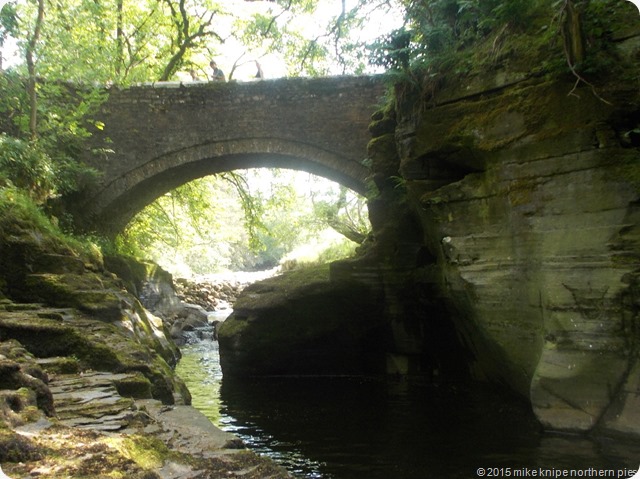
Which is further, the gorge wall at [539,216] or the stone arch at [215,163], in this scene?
the stone arch at [215,163]

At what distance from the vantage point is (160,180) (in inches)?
543

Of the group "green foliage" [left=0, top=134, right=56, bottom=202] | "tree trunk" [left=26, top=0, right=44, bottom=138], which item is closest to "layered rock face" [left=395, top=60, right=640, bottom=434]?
"green foliage" [left=0, top=134, right=56, bottom=202]

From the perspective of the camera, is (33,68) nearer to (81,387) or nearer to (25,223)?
(25,223)

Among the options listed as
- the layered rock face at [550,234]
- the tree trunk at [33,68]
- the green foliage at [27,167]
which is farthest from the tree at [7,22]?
the layered rock face at [550,234]

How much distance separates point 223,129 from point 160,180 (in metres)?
2.04

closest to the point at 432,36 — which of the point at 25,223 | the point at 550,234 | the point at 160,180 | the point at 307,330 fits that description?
the point at 550,234

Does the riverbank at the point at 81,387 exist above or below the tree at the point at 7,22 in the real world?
below

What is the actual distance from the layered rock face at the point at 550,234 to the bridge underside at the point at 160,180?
6.31m

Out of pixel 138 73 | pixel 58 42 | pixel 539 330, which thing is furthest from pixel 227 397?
pixel 138 73

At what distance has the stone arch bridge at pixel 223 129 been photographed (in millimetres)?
13070

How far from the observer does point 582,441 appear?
5.46m

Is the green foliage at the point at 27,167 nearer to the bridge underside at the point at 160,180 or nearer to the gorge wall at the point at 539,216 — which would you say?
the bridge underside at the point at 160,180

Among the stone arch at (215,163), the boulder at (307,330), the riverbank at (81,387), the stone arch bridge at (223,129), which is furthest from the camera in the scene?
the stone arch at (215,163)

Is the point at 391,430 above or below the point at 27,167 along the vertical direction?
below
